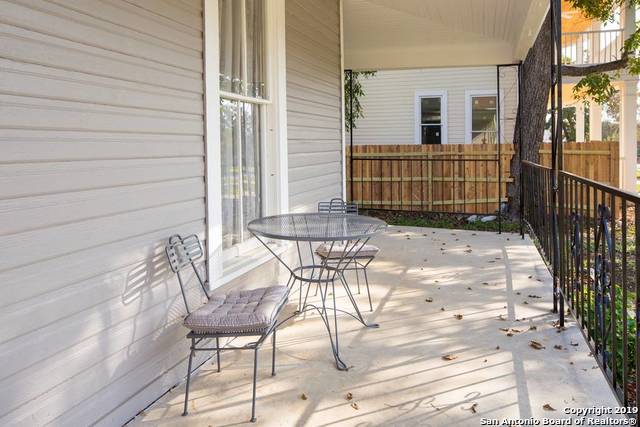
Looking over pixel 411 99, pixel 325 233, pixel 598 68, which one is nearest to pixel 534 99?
pixel 598 68

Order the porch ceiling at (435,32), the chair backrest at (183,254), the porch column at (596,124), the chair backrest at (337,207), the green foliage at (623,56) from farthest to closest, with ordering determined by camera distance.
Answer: the porch column at (596,124)
the green foliage at (623,56)
the porch ceiling at (435,32)
the chair backrest at (337,207)
the chair backrest at (183,254)

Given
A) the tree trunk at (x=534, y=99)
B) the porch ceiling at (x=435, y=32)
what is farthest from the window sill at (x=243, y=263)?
the tree trunk at (x=534, y=99)

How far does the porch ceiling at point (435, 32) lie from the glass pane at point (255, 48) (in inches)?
105

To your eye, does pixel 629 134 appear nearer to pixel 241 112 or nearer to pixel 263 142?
pixel 263 142

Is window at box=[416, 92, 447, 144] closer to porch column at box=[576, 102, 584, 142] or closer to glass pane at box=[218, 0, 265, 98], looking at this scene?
porch column at box=[576, 102, 584, 142]

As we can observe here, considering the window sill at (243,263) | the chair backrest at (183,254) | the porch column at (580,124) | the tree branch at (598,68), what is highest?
the tree branch at (598,68)

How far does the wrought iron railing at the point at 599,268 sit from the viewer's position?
218cm

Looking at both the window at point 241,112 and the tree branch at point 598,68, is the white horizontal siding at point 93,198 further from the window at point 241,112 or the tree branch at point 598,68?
the tree branch at point 598,68

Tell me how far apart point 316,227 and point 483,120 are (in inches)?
424

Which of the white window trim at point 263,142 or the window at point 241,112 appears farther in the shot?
the window at point 241,112

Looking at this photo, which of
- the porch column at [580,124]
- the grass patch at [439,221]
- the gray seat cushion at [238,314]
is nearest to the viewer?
the gray seat cushion at [238,314]

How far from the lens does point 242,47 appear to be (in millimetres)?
4074

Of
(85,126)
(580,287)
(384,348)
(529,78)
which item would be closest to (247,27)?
(85,126)

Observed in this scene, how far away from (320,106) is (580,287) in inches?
130
